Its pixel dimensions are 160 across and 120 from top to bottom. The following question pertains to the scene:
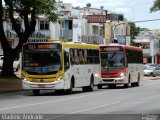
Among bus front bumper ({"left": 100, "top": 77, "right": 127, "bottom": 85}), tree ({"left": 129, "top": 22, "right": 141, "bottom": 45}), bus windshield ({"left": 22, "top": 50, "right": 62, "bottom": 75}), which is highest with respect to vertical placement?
bus windshield ({"left": 22, "top": 50, "right": 62, "bottom": 75})

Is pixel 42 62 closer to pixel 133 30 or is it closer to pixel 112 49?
pixel 112 49

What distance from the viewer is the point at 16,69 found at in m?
75.1

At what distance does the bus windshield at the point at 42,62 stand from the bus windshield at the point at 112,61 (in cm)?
1004

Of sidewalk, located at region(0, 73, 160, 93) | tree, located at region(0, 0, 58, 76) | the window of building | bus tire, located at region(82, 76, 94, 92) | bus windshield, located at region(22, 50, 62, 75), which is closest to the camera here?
bus windshield, located at region(22, 50, 62, 75)

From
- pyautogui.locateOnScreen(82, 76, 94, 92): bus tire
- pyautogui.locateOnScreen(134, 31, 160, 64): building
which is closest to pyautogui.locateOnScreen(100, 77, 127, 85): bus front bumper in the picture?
pyautogui.locateOnScreen(82, 76, 94, 92): bus tire

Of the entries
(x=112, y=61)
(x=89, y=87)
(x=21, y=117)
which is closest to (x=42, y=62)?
(x=89, y=87)

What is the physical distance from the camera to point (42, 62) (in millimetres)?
32188

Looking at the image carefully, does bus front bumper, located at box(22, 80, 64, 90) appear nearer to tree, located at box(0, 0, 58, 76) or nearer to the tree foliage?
tree, located at box(0, 0, 58, 76)

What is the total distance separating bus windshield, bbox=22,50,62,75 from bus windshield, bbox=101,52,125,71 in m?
10.0

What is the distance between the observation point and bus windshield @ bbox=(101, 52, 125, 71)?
41.8 meters

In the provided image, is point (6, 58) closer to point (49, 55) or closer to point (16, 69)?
point (49, 55)

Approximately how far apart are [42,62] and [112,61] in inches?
417

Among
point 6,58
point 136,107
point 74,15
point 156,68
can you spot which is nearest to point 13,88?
point 6,58

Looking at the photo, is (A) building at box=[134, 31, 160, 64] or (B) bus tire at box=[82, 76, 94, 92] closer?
(B) bus tire at box=[82, 76, 94, 92]
